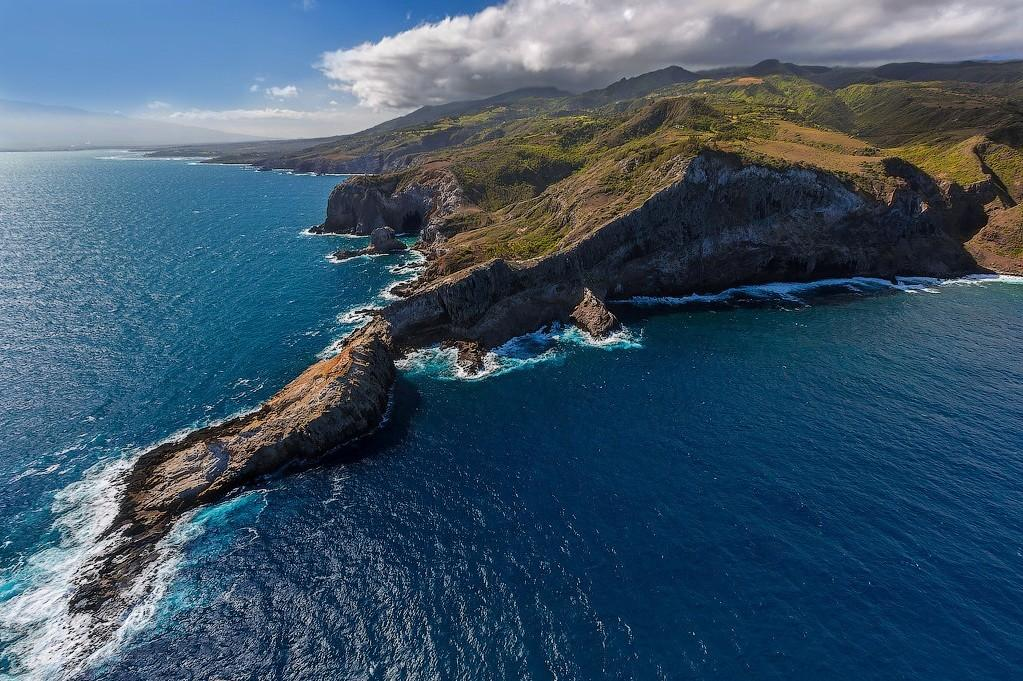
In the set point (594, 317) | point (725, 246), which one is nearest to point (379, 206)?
point (594, 317)

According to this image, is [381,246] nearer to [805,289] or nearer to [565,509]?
[565,509]

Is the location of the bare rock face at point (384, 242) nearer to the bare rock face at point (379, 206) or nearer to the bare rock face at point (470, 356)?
the bare rock face at point (379, 206)

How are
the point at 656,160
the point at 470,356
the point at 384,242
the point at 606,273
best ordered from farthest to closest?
the point at 384,242, the point at 656,160, the point at 606,273, the point at 470,356

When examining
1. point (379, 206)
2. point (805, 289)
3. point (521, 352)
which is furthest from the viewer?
point (379, 206)

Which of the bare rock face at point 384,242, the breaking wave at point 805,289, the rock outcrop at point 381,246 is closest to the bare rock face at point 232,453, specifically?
the breaking wave at point 805,289

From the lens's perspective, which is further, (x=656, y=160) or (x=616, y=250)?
(x=656, y=160)

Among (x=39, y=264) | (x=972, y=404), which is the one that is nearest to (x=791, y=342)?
(x=972, y=404)

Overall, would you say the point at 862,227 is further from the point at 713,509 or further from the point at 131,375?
the point at 131,375
